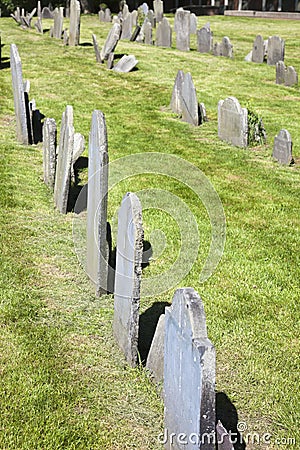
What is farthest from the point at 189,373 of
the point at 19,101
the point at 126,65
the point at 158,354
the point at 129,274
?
the point at 126,65

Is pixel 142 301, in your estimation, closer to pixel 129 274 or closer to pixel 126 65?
pixel 129 274

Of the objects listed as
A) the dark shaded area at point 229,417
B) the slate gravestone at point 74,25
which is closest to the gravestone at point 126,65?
the slate gravestone at point 74,25

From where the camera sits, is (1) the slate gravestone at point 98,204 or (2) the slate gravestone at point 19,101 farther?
(2) the slate gravestone at point 19,101

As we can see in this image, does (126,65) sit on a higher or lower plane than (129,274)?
higher

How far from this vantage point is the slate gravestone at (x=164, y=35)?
21.8 metres

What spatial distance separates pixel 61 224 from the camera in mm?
7582

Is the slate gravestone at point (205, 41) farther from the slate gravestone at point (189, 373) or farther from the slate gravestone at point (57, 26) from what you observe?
Result: the slate gravestone at point (189, 373)

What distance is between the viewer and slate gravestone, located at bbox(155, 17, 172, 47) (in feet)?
71.4

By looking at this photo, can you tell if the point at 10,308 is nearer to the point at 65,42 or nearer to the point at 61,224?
the point at 61,224

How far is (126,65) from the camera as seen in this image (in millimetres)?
17625

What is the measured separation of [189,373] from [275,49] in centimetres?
1659

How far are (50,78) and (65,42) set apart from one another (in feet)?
17.1

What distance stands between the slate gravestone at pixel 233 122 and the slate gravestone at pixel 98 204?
5.81 metres

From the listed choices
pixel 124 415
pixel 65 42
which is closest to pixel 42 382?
pixel 124 415
